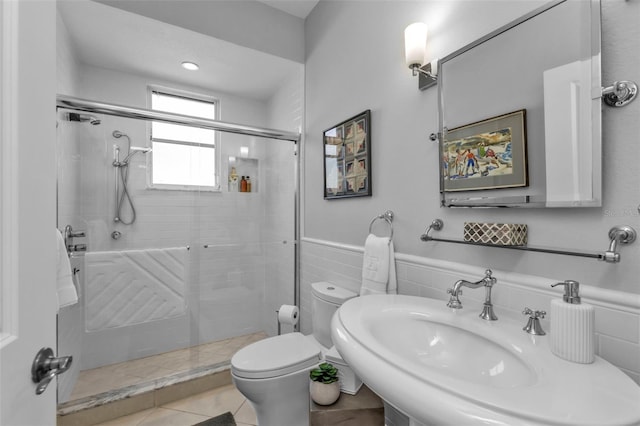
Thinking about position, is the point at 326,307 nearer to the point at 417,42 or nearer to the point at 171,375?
the point at 171,375

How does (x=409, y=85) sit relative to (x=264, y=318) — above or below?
above

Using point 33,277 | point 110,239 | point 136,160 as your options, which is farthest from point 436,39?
point 110,239

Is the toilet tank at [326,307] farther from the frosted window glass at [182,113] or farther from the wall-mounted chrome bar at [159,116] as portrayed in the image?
the frosted window glass at [182,113]

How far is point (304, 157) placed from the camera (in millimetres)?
2475

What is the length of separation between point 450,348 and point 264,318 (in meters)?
1.99

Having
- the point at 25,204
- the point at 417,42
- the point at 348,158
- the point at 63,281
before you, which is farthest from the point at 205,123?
the point at 25,204

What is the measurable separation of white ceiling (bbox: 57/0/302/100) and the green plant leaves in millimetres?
2272

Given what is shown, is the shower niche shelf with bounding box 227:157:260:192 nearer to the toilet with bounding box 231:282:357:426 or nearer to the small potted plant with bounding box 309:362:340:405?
the toilet with bounding box 231:282:357:426

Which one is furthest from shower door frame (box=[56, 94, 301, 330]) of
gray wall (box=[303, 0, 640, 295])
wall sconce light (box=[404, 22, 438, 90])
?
wall sconce light (box=[404, 22, 438, 90])

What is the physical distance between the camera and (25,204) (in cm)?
52

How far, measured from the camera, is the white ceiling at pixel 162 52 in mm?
1953

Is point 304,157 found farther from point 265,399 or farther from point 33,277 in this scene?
point 33,277

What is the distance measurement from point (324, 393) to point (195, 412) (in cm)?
110

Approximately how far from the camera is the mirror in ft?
2.76
